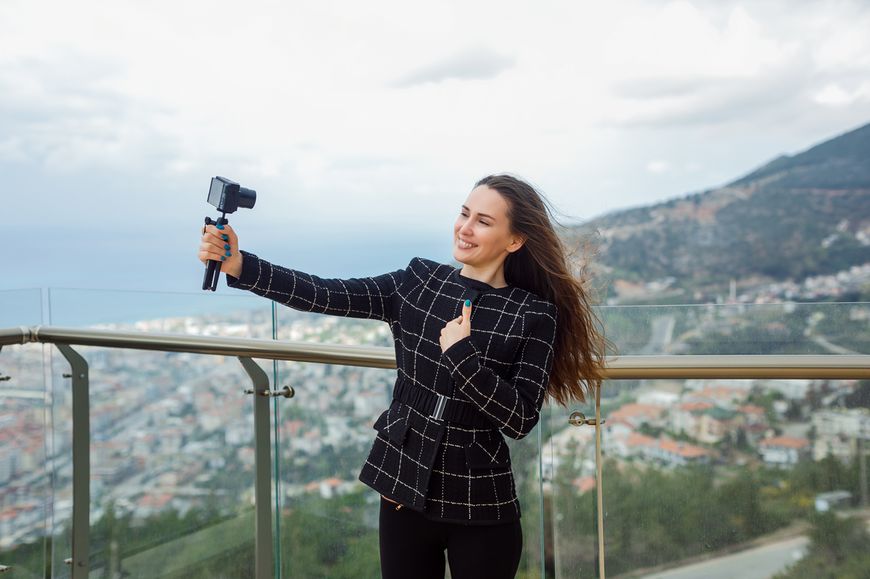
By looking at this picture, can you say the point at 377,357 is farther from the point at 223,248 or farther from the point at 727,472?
the point at 727,472

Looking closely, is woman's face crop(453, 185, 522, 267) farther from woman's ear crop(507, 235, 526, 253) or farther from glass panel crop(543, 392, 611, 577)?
glass panel crop(543, 392, 611, 577)

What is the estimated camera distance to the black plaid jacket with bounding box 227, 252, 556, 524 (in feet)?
4.84

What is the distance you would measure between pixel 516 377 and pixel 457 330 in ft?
0.53

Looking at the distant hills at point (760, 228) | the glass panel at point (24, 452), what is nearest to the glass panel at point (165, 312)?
the glass panel at point (24, 452)

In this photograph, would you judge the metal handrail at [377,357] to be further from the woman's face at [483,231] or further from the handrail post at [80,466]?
the woman's face at [483,231]

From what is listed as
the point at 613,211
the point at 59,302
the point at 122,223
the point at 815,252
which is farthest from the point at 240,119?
the point at 59,302

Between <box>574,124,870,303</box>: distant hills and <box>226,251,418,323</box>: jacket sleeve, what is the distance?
13828 millimetres

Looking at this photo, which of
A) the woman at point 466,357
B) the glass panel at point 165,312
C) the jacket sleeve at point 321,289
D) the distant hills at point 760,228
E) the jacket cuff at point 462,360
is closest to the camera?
the jacket cuff at point 462,360

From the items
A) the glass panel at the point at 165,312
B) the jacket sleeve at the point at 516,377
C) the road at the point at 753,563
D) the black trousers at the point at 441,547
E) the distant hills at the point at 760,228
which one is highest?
the distant hills at the point at 760,228

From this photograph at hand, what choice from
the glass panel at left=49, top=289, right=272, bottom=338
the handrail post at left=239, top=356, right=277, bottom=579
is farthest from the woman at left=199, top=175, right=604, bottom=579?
the handrail post at left=239, top=356, right=277, bottom=579

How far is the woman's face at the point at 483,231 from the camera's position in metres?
1.60

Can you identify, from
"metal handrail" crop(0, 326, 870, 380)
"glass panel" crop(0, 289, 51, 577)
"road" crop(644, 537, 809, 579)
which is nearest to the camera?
"metal handrail" crop(0, 326, 870, 380)

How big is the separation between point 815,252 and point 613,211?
4736mm

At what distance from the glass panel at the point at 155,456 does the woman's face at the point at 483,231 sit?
1.05m
